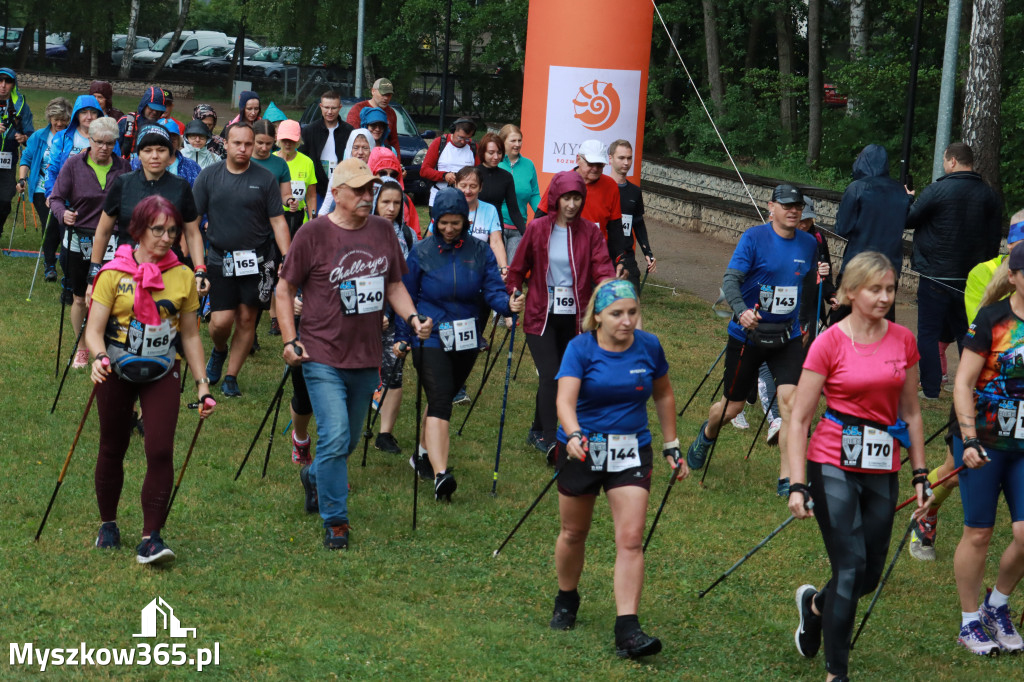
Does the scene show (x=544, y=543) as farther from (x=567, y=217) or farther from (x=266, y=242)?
(x=266, y=242)

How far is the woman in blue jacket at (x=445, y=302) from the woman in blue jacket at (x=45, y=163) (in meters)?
6.41

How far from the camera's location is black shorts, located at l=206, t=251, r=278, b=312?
9.76m

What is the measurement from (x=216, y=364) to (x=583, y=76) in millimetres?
6648

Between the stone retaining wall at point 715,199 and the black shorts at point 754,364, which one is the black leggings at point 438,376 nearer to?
the black shorts at point 754,364

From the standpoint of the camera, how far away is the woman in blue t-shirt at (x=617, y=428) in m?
→ 5.78

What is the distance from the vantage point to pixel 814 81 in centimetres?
2634

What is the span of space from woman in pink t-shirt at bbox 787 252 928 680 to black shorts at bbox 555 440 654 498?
2.26ft

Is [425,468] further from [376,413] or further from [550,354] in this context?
[550,354]

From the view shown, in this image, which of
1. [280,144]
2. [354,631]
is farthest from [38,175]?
[354,631]

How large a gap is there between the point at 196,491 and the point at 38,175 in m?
7.52

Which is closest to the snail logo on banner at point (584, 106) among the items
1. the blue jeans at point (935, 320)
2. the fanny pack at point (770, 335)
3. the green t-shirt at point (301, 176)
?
the green t-shirt at point (301, 176)

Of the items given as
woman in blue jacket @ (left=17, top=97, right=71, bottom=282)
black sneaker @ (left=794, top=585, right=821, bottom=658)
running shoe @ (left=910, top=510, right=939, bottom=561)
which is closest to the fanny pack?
running shoe @ (left=910, top=510, right=939, bottom=561)

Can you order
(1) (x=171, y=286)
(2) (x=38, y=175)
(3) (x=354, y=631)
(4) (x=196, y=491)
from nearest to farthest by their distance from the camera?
(3) (x=354, y=631)
(1) (x=171, y=286)
(4) (x=196, y=491)
(2) (x=38, y=175)

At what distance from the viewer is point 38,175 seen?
1423 cm
